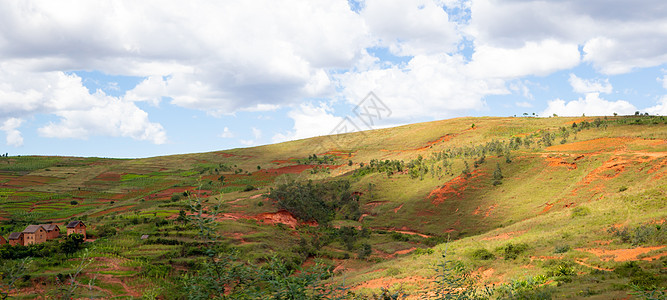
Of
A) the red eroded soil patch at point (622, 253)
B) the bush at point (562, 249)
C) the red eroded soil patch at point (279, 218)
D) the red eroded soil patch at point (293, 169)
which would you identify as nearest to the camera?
the red eroded soil patch at point (622, 253)

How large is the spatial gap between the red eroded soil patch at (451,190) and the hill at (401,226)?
19 cm

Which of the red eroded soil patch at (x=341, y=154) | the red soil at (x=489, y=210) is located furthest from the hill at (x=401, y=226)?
the red eroded soil patch at (x=341, y=154)

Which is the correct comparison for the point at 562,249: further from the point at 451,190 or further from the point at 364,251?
the point at 451,190

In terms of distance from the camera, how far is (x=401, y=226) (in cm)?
4150

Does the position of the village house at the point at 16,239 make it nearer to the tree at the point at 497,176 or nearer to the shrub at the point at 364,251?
the shrub at the point at 364,251

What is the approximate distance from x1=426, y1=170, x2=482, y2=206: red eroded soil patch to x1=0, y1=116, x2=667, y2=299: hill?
19 centimetres

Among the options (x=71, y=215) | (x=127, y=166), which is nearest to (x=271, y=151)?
(x=127, y=166)

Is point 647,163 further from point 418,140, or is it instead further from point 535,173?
point 418,140

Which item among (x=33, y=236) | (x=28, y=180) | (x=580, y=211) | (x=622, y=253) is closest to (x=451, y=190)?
(x=580, y=211)

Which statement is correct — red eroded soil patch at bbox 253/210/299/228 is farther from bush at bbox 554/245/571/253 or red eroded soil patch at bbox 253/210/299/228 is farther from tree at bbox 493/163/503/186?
bush at bbox 554/245/571/253

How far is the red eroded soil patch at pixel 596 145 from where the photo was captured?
41875 millimetres

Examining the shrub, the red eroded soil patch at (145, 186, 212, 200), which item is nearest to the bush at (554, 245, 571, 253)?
the shrub

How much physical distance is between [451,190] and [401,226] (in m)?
7.59

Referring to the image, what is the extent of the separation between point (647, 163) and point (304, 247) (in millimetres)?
30682
